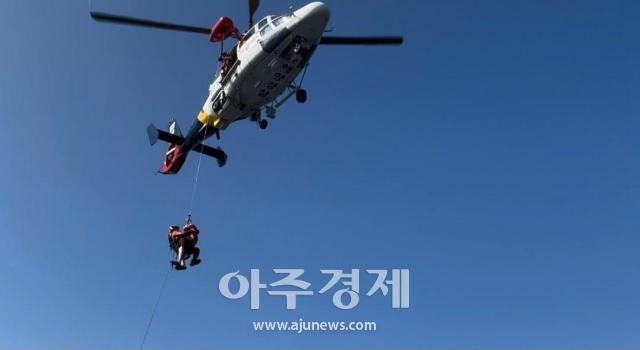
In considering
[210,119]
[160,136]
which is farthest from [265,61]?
[160,136]

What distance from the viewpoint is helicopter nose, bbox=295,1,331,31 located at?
68.6 ft

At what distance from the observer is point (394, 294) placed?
2733 cm

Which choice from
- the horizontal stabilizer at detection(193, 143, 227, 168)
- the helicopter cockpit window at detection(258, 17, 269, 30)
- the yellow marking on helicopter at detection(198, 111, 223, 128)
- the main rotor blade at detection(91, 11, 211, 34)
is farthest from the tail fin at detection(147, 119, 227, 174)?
the helicopter cockpit window at detection(258, 17, 269, 30)

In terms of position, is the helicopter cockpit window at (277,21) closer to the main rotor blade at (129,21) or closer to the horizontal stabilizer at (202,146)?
the main rotor blade at (129,21)

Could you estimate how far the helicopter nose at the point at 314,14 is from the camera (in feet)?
68.6

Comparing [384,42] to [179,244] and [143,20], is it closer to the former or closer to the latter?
[143,20]

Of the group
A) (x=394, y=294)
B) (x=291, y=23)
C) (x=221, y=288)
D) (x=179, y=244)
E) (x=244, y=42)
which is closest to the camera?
(x=179, y=244)

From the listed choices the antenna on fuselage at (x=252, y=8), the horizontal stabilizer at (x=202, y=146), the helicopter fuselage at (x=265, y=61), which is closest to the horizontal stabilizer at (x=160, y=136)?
the horizontal stabilizer at (x=202, y=146)

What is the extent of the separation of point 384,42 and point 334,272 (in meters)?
10.5

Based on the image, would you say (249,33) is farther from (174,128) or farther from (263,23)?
(174,128)

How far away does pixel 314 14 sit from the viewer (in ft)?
68.7

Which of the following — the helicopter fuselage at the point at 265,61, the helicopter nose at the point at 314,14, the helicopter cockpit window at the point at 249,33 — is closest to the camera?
the helicopter nose at the point at 314,14

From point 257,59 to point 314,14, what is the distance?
285 cm

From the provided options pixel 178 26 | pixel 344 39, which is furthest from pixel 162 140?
pixel 344 39
